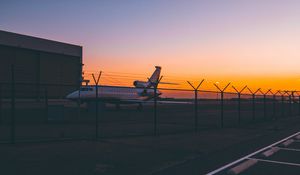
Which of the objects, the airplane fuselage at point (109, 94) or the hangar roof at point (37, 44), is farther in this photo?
the hangar roof at point (37, 44)

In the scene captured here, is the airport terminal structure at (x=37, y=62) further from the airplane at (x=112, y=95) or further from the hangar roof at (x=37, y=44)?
the airplane at (x=112, y=95)

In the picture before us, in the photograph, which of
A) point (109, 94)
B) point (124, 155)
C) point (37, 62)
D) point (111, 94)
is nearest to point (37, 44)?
point (37, 62)

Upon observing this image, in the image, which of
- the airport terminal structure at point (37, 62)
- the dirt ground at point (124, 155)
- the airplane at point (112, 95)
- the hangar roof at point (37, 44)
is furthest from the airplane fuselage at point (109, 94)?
the dirt ground at point (124, 155)

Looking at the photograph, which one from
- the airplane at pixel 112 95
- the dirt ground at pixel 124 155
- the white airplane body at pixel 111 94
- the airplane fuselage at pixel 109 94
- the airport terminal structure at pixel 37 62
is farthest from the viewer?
the airport terminal structure at pixel 37 62

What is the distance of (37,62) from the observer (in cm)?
4903

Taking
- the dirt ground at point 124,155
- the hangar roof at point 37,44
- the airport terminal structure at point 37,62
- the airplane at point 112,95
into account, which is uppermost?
the hangar roof at point 37,44

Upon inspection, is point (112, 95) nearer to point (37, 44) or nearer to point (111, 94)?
point (111, 94)

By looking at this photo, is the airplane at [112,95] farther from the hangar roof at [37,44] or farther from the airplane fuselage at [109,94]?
the hangar roof at [37,44]

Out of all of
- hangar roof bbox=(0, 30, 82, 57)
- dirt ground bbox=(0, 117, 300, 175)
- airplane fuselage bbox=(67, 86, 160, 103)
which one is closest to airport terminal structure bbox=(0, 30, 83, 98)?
hangar roof bbox=(0, 30, 82, 57)

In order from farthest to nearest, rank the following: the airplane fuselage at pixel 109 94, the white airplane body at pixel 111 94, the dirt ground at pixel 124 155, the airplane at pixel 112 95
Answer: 1. the airplane fuselage at pixel 109 94
2. the white airplane body at pixel 111 94
3. the airplane at pixel 112 95
4. the dirt ground at pixel 124 155

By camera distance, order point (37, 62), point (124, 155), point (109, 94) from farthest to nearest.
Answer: point (37, 62)
point (109, 94)
point (124, 155)

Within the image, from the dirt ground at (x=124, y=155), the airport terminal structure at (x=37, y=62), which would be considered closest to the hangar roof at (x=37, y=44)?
the airport terminal structure at (x=37, y=62)

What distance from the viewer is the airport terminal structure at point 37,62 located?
44.8m

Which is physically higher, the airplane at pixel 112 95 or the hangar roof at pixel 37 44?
the hangar roof at pixel 37 44
